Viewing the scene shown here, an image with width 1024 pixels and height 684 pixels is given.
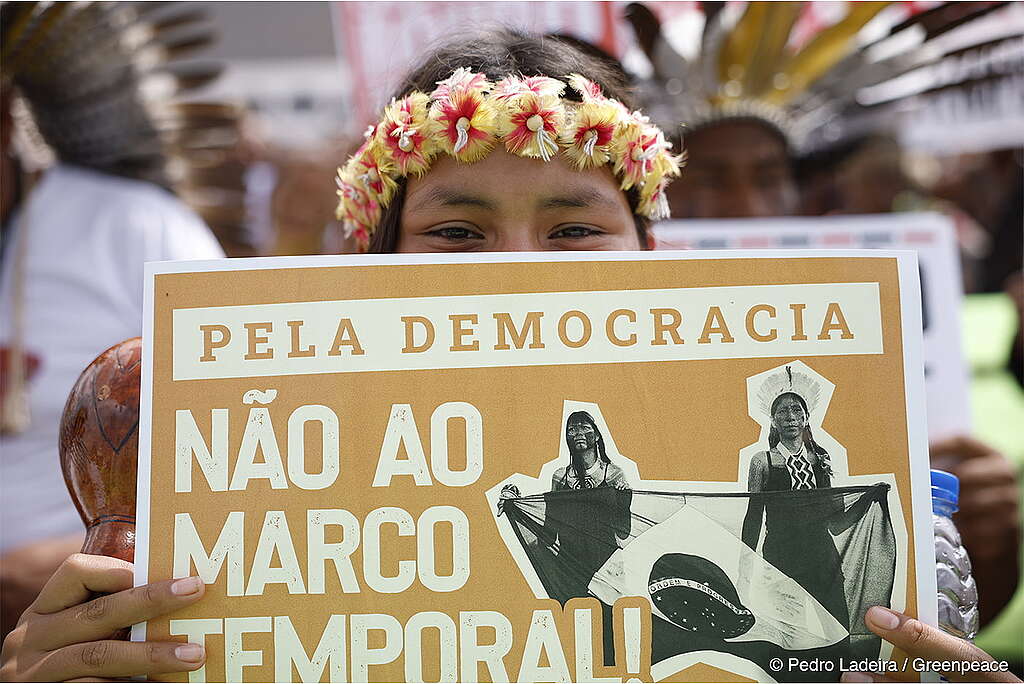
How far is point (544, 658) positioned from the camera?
130cm

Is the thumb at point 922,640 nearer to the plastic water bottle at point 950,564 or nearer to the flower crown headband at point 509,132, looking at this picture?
the plastic water bottle at point 950,564

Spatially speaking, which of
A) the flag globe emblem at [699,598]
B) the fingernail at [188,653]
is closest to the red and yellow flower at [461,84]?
the flag globe emblem at [699,598]

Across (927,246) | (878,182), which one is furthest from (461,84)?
(878,182)

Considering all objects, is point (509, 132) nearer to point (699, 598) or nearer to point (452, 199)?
point (452, 199)

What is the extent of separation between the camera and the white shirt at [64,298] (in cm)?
283

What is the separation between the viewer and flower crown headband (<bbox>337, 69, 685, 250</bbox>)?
1718 mm

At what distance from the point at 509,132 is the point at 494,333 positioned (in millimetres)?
478

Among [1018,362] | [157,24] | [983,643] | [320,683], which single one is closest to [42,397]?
[157,24]

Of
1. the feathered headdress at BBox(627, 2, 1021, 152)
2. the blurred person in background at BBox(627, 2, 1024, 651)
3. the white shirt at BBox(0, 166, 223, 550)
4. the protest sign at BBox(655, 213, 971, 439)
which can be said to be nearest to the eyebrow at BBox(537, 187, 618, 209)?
the protest sign at BBox(655, 213, 971, 439)

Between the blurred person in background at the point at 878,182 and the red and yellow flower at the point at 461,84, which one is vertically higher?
the blurred person in background at the point at 878,182

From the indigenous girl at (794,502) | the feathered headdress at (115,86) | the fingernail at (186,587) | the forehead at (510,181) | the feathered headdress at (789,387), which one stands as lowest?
the fingernail at (186,587)

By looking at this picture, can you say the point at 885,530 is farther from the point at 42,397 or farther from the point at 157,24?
the point at 157,24

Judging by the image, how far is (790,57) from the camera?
12.6ft

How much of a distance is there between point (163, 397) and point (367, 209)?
2.32 ft
